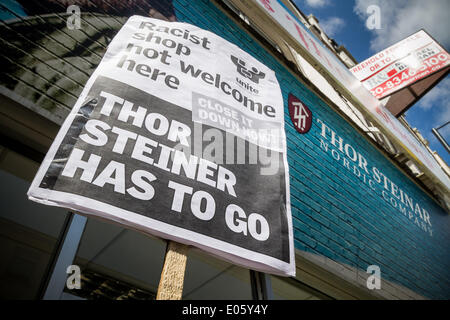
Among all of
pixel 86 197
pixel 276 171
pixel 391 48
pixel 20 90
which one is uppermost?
pixel 391 48

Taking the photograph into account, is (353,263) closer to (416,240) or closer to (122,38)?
(416,240)

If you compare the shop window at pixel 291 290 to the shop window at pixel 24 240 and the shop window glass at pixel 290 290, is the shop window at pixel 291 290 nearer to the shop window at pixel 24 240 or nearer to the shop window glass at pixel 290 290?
the shop window glass at pixel 290 290

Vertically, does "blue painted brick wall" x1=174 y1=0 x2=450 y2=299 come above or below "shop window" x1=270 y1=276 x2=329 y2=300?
above

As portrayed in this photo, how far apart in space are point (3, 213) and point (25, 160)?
5.54 ft

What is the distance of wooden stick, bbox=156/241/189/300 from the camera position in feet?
4.06

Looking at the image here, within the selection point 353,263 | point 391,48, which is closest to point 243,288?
point 353,263

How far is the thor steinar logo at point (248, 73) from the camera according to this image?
2.46 m

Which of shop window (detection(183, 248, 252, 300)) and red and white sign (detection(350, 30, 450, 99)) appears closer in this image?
shop window (detection(183, 248, 252, 300))

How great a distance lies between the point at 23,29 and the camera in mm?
2266

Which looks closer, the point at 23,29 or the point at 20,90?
the point at 20,90

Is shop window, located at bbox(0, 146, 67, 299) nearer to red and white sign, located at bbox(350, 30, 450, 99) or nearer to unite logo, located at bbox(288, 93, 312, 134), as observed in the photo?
unite logo, located at bbox(288, 93, 312, 134)

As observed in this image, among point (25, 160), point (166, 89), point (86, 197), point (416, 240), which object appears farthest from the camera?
point (416, 240)

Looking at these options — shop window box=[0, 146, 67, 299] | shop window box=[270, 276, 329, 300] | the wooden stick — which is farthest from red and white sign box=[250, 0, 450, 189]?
shop window box=[0, 146, 67, 299]

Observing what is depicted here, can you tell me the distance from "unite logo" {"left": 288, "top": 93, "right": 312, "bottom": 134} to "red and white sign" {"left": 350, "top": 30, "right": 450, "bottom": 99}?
1.63 metres
